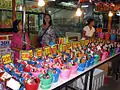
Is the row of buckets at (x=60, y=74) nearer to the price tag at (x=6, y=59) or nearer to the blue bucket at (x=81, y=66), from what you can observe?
the blue bucket at (x=81, y=66)

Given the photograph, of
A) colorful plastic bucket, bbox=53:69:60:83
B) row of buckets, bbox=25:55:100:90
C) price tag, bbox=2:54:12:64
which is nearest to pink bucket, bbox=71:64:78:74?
row of buckets, bbox=25:55:100:90

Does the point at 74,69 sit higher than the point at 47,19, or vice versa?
the point at 47,19

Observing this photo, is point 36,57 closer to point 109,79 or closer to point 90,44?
point 90,44

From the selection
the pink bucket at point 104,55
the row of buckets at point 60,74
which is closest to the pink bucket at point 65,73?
the row of buckets at point 60,74

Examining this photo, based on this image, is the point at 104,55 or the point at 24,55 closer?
the point at 24,55

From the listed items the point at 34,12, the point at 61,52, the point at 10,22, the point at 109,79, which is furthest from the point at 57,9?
the point at 61,52

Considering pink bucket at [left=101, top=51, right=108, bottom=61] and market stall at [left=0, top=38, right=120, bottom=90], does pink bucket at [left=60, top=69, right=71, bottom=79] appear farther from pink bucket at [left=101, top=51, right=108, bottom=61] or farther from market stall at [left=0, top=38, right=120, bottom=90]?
pink bucket at [left=101, top=51, right=108, bottom=61]

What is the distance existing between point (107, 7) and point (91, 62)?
350 cm

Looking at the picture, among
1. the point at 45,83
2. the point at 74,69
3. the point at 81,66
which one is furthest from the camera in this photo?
the point at 81,66

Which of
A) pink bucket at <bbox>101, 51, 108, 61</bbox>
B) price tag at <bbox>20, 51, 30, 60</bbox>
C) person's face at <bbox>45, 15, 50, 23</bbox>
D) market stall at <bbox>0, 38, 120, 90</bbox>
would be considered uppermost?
person's face at <bbox>45, 15, 50, 23</bbox>

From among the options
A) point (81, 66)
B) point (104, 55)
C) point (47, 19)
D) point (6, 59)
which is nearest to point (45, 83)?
point (6, 59)

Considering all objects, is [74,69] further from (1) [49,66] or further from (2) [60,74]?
(1) [49,66]

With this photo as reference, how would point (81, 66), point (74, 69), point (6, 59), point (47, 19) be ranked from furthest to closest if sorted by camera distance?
point (47, 19)
point (81, 66)
point (74, 69)
point (6, 59)

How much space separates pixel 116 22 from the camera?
10898mm
